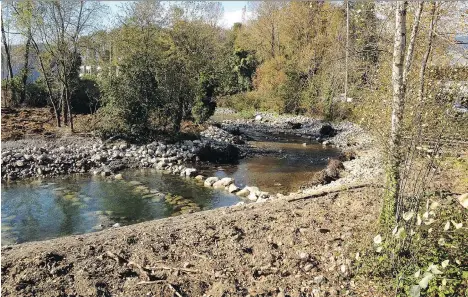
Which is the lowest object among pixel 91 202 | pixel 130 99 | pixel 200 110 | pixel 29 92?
pixel 91 202

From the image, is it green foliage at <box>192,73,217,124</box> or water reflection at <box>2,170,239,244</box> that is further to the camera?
green foliage at <box>192,73,217,124</box>

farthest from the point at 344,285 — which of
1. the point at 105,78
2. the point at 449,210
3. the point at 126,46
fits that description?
the point at 126,46

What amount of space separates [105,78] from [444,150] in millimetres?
13481

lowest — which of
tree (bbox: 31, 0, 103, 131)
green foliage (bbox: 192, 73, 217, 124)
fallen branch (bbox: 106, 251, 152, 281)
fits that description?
fallen branch (bbox: 106, 251, 152, 281)

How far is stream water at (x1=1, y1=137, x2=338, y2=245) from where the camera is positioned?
28.3 ft

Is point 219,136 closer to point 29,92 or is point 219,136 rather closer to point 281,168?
point 281,168

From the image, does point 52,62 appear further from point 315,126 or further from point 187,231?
point 187,231

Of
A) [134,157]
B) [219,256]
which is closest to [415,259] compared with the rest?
[219,256]

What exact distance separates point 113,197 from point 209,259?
6.35 meters

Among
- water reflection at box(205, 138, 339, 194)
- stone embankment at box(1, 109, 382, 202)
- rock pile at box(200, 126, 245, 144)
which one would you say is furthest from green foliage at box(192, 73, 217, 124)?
water reflection at box(205, 138, 339, 194)

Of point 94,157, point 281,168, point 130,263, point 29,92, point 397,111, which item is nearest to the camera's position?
point 397,111

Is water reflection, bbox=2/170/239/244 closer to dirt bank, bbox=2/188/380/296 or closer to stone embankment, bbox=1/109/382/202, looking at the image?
stone embankment, bbox=1/109/382/202

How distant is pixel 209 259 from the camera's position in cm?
487

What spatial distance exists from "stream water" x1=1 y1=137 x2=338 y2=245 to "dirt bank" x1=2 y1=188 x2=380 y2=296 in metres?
2.89
